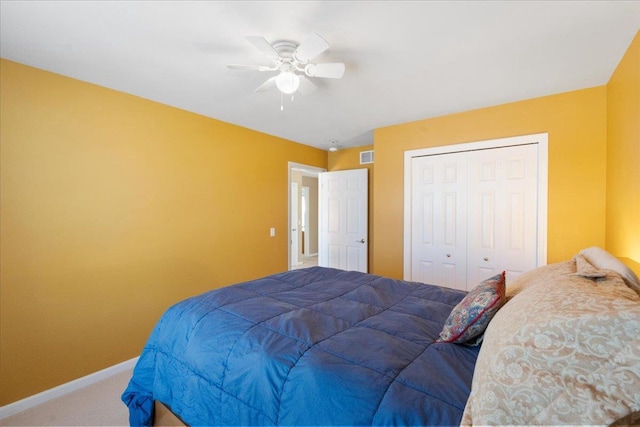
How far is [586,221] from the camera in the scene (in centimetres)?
244

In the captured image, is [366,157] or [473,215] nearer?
[473,215]

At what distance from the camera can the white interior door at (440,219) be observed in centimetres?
305

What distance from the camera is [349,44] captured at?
1.79 metres

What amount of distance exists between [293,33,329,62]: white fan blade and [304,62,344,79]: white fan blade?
116mm

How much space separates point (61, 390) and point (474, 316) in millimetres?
2949

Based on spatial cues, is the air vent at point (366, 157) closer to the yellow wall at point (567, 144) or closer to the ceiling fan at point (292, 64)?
the yellow wall at point (567, 144)

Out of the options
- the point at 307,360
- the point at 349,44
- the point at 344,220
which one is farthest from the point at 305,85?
the point at 344,220

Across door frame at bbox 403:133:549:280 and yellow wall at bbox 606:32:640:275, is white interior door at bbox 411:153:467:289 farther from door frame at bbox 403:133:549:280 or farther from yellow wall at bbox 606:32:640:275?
yellow wall at bbox 606:32:640:275

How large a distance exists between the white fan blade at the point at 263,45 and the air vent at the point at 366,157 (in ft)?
9.21

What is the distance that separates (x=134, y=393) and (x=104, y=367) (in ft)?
3.03

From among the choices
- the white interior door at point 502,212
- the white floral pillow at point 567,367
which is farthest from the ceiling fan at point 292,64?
the white interior door at point 502,212

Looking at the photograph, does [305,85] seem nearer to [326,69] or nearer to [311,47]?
[326,69]

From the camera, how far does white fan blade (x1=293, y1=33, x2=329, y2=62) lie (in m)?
1.47

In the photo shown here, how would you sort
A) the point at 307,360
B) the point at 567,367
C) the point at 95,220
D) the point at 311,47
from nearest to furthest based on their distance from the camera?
1. the point at 567,367
2. the point at 307,360
3. the point at 311,47
4. the point at 95,220
